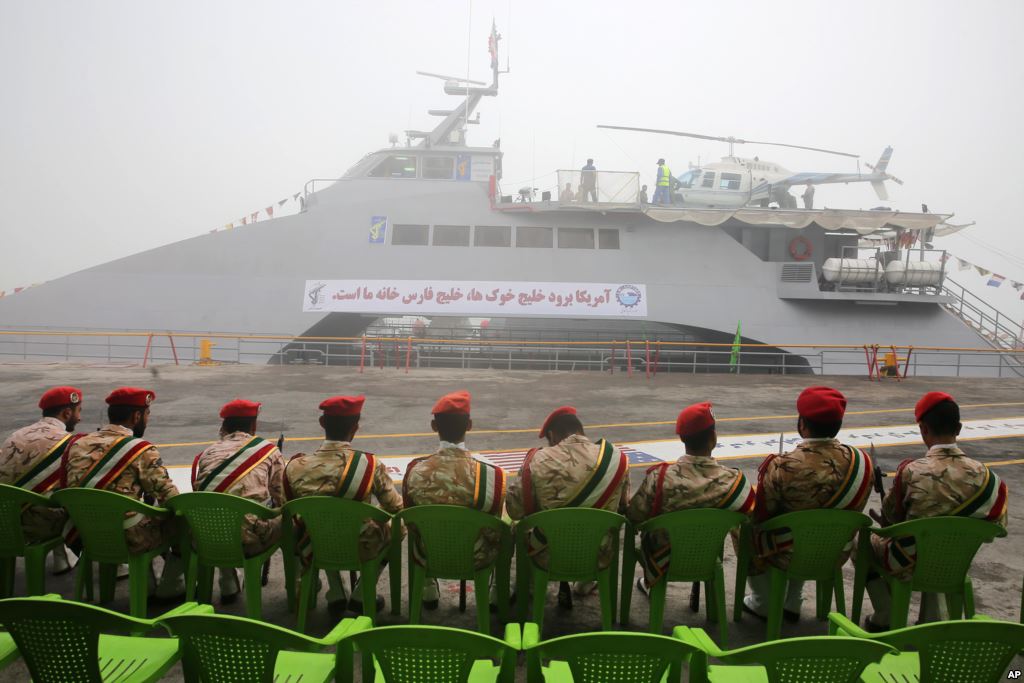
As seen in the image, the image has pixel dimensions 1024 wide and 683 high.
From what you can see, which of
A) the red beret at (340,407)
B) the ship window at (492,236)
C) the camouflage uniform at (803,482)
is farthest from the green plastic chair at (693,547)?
the ship window at (492,236)

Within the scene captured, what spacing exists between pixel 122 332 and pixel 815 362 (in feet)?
61.9

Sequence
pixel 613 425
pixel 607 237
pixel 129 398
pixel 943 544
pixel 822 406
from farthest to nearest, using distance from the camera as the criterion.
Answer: pixel 607 237 → pixel 613 425 → pixel 129 398 → pixel 822 406 → pixel 943 544

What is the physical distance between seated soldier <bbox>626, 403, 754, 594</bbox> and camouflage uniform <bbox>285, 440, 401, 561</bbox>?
117cm

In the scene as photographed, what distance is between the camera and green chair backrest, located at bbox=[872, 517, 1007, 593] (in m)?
2.60

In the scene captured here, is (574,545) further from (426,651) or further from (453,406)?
(426,651)

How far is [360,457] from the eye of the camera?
2.98m

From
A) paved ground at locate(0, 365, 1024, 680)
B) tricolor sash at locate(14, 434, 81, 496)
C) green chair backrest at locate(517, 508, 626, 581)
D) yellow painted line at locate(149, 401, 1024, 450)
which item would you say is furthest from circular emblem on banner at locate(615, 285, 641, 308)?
tricolor sash at locate(14, 434, 81, 496)

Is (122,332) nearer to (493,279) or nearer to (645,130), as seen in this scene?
(493,279)

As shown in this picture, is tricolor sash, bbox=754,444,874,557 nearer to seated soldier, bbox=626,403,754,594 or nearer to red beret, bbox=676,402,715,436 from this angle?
seated soldier, bbox=626,403,754,594

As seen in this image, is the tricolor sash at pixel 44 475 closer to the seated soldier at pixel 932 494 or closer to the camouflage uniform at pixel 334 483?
the camouflage uniform at pixel 334 483

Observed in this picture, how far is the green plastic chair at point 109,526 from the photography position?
9.09ft

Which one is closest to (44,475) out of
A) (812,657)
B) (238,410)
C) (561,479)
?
(238,410)

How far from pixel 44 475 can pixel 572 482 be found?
2653 mm

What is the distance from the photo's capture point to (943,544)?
265cm
